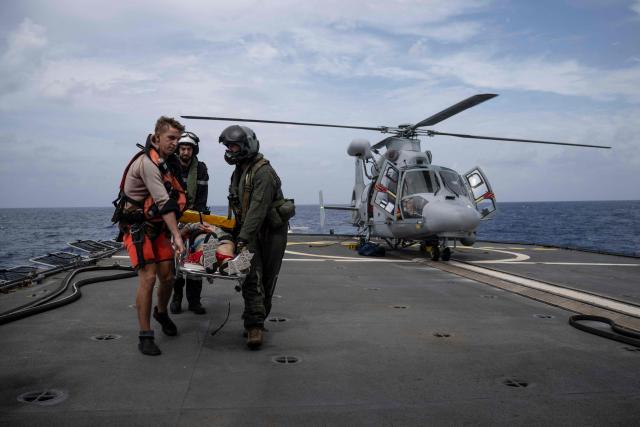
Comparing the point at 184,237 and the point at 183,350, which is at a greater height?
the point at 184,237

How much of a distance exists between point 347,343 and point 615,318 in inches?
116

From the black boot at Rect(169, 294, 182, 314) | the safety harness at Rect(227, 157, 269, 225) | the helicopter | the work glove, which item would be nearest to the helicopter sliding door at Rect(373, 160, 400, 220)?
the helicopter

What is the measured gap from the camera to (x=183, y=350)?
3.76 meters

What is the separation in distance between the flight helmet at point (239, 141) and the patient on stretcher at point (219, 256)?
0.66m

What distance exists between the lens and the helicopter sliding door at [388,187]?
11391mm

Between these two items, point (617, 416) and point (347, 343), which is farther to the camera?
point (347, 343)

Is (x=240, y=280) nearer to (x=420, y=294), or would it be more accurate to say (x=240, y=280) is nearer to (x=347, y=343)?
(x=347, y=343)

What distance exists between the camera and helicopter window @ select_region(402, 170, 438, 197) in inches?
440

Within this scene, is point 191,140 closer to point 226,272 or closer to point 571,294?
point 226,272

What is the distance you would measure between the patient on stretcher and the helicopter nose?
6893 mm

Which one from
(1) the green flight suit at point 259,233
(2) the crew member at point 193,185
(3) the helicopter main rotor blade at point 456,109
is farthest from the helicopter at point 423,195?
(1) the green flight suit at point 259,233

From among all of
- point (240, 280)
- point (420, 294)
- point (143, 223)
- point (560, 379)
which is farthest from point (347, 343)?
point (420, 294)

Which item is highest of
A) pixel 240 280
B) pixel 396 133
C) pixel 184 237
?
pixel 396 133

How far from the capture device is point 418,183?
11.3 metres
